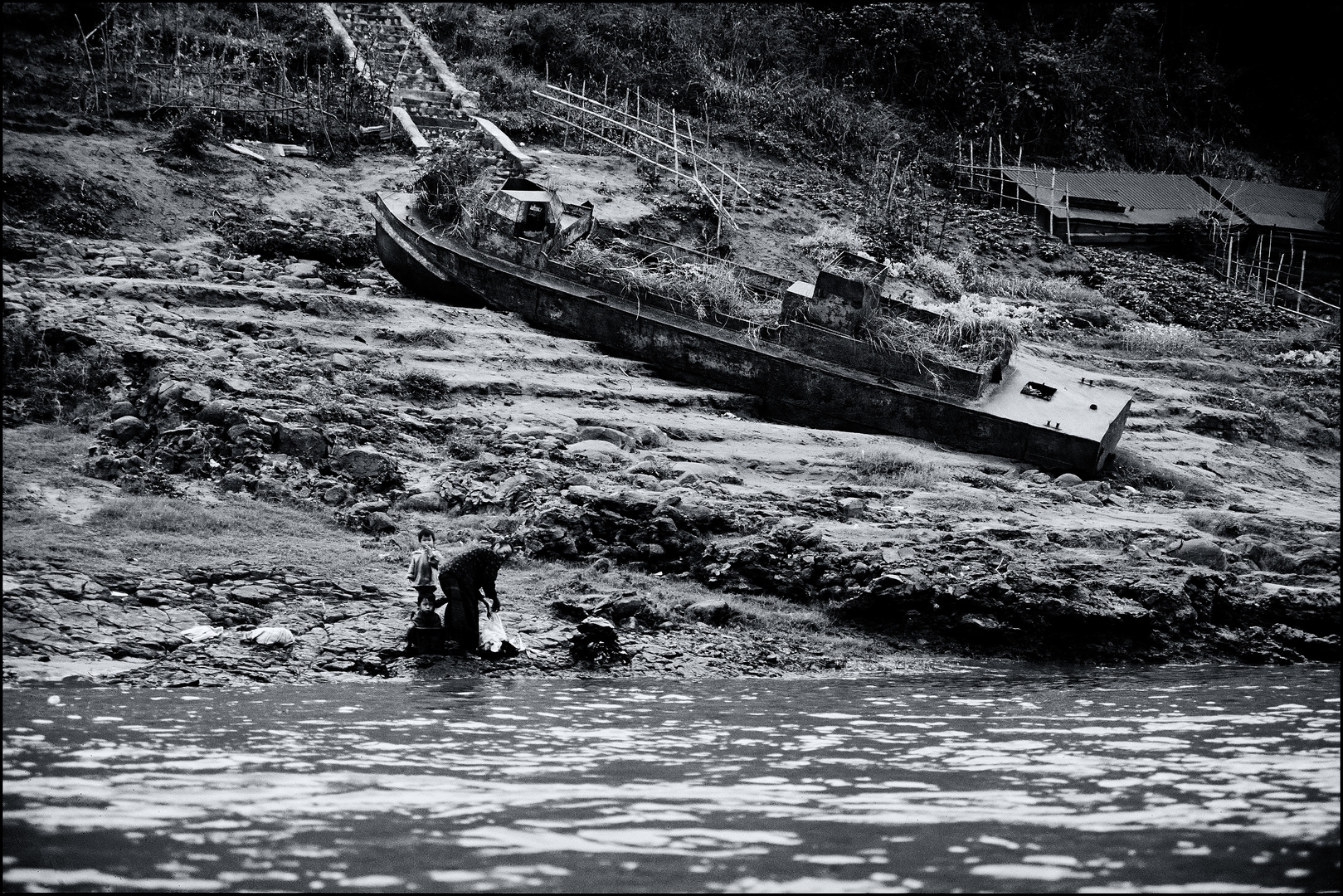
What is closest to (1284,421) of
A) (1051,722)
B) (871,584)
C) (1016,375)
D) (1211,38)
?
(1016,375)

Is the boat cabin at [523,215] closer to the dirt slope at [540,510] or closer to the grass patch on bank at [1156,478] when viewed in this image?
the dirt slope at [540,510]

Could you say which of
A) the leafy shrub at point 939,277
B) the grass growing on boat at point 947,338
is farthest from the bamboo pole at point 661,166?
the grass growing on boat at point 947,338

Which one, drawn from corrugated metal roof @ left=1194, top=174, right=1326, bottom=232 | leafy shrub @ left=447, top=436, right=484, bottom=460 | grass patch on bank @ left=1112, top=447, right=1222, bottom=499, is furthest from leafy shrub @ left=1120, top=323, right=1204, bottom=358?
leafy shrub @ left=447, top=436, right=484, bottom=460

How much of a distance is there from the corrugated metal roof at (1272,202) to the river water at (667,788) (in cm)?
1968

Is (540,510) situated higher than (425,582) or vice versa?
(540,510)

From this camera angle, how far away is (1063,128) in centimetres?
2784

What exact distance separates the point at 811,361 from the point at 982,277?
7.45m

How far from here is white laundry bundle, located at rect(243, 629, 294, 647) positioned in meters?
7.89

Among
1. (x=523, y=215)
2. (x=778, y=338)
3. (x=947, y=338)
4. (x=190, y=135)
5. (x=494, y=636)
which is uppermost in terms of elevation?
(x=190, y=135)

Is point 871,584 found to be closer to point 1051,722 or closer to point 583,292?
point 1051,722

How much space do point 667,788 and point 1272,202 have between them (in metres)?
24.4

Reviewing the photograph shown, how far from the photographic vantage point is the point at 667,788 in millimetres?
5473

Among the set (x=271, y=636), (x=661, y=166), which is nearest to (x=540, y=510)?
(x=271, y=636)

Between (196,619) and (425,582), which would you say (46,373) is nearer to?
(196,619)
